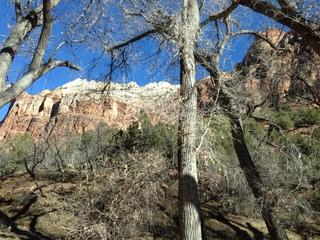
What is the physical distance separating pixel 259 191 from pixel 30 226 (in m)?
7.15

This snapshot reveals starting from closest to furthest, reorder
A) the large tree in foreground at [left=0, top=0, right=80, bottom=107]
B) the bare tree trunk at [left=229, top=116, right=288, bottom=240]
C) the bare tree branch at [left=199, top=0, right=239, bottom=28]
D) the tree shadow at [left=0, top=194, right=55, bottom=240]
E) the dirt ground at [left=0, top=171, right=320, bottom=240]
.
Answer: the large tree in foreground at [left=0, top=0, right=80, bottom=107], the bare tree trunk at [left=229, top=116, right=288, bottom=240], the bare tree branch at [left=199, top=0, right=239, bottom=28], the tree shadow at [left=0, top=194, right=55, bottom=240], the dirt ground at [left=0, top=171, right=320, bottom=240]

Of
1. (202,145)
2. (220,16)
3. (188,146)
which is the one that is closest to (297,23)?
(202,145)

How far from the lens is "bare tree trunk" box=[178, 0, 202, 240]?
425cm

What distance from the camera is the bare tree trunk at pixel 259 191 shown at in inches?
243

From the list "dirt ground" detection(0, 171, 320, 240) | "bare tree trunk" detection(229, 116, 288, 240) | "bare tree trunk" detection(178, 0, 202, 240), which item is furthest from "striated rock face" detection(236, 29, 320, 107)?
"dirt ground" detection(0, 171, 320, 240)

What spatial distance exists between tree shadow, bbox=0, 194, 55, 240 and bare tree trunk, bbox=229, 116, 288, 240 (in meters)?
5.78

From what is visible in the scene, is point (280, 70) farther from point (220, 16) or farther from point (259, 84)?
point (220, 16)

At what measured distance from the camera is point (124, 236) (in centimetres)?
574

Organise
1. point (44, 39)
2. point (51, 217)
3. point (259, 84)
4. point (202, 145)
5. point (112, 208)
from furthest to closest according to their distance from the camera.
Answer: point (51, 217) → point (259, 84) → point (112, 208) → point (202, 145) → point (44, 39)

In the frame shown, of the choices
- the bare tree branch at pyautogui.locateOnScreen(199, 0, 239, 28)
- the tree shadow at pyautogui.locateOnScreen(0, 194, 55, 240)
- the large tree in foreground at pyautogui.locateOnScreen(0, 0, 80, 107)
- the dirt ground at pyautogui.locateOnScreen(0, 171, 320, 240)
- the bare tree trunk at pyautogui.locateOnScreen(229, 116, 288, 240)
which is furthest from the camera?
the dirt ground at pyautogui.locateOnScreen(0, 171, 320, 240)

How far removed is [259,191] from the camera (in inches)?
251

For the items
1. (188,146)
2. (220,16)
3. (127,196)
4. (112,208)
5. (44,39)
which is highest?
(220,16)

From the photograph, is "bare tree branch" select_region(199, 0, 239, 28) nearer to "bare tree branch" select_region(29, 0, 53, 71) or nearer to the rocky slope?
the rocky slope

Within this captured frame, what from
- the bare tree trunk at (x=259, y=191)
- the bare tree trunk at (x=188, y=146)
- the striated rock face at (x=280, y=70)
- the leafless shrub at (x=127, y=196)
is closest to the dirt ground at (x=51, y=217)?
the leafless shrub at (x=127, y=196)
